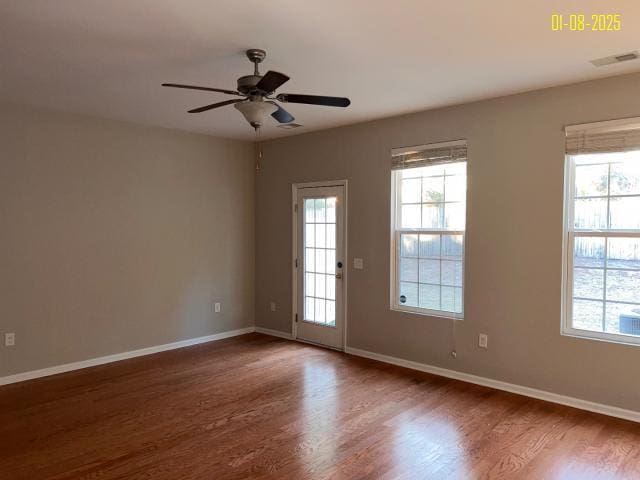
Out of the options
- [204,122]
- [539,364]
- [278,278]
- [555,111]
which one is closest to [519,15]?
[555,111]

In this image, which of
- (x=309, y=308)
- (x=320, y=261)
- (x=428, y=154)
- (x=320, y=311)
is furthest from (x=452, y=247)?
(x=309, y=308)

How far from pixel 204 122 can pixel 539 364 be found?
410 centimetres

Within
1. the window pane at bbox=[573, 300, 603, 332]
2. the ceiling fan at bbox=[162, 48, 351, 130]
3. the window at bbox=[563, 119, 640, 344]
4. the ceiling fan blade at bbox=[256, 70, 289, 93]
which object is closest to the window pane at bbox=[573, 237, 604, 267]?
the window at bbox=[563, 119, 640, 344]

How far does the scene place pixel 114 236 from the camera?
493 cm

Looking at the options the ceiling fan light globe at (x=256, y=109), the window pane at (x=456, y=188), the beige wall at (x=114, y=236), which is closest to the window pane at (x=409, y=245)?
the window pane at (x=456, y=188)

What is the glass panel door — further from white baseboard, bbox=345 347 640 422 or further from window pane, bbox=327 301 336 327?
white baseboard, bbox=345 347 640 422

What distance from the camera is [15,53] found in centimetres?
302

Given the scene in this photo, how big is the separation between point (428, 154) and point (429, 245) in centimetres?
91

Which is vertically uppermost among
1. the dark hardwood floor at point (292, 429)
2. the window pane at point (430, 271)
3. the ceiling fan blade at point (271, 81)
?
the ceiling fan blade at point (271, 81)

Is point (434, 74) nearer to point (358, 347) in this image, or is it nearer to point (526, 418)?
point (526, 418)

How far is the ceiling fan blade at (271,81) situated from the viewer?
251 centimetres

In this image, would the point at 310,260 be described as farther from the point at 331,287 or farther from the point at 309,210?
the point at 309,210

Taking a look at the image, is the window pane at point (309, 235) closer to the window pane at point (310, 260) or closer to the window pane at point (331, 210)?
the window pane at point (310, 260)

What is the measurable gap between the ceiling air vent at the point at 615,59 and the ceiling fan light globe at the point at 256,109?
7.44 ft
